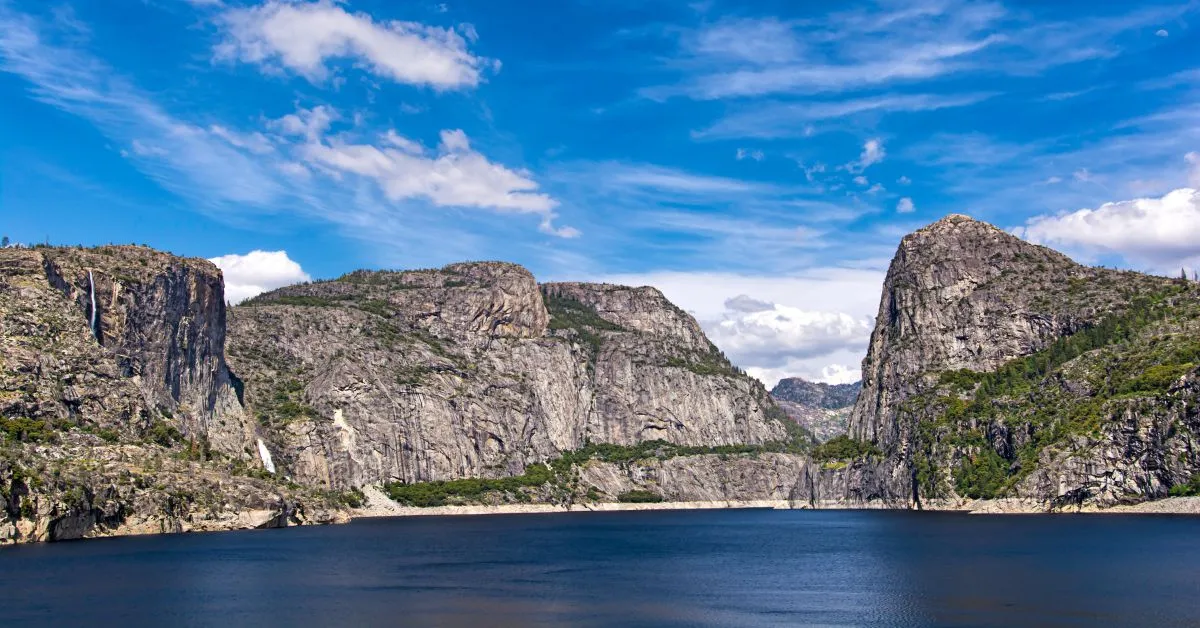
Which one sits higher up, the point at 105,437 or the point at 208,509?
the point at 105,437

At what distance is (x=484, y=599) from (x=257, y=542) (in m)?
76.4

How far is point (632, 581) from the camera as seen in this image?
9981cm

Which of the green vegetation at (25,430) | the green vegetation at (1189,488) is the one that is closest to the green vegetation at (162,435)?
the green vegetation at (25,430)

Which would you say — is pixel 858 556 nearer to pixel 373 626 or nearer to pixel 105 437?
pixel 373 626

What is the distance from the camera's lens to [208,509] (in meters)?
171

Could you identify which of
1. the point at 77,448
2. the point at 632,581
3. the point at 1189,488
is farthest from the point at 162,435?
the point at 1189,488

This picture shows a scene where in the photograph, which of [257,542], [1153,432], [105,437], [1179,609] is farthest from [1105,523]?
[105,437]

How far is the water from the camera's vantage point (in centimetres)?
7306

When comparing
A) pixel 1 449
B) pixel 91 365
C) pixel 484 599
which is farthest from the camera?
pixel 91 365

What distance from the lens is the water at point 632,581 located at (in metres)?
Answer: 73.1

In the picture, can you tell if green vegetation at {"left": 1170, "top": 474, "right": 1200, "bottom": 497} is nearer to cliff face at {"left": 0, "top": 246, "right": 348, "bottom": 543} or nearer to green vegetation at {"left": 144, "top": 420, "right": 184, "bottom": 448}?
cliff face at {"left": 0, "top": 246, "right": 348, "bottom": 543}

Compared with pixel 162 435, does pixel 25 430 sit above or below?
below

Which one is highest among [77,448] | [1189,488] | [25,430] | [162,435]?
[162,435]

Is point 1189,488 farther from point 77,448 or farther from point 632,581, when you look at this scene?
point 77,448
